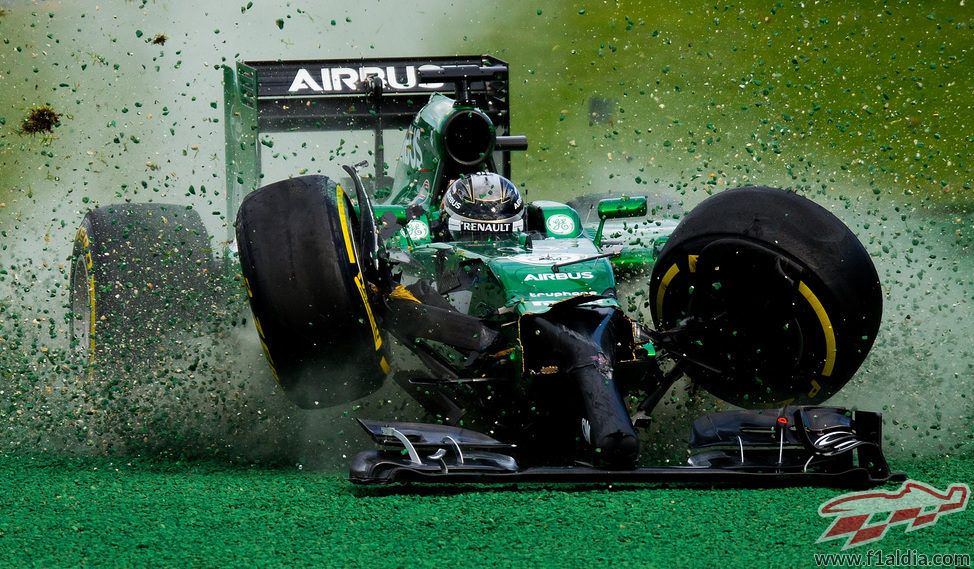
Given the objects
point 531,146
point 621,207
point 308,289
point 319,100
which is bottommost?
point 308,289

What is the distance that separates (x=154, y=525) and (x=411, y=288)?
223 centimetres

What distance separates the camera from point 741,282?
556cm

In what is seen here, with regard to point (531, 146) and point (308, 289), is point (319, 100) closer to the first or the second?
point (308, 289)

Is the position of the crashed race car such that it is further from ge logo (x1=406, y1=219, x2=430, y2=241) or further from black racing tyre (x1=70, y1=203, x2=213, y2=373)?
black racing tyre (x1=70, y1=203, x2=213, y2=373)

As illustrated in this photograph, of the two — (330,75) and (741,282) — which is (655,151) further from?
(741,282)

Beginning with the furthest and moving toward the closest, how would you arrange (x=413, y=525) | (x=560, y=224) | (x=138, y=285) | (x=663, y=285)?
(x=560, y=224) < (x=138, y=285) < (x=663, y=285) < (x=413, y=525)

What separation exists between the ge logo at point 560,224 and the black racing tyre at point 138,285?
97.1 inches

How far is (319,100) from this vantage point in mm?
9305

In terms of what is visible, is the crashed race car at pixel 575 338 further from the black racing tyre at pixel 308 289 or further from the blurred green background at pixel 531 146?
the blurred green background at pixel 531 146

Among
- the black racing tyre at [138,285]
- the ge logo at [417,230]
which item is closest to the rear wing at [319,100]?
the black racing tyre at [138,285]

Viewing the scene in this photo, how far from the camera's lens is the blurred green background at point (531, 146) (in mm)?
6305

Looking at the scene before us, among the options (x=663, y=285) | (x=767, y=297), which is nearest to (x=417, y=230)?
(x=663, y=285)

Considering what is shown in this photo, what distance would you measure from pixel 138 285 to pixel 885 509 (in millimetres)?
5065

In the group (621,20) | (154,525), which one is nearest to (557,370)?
(154,525)
